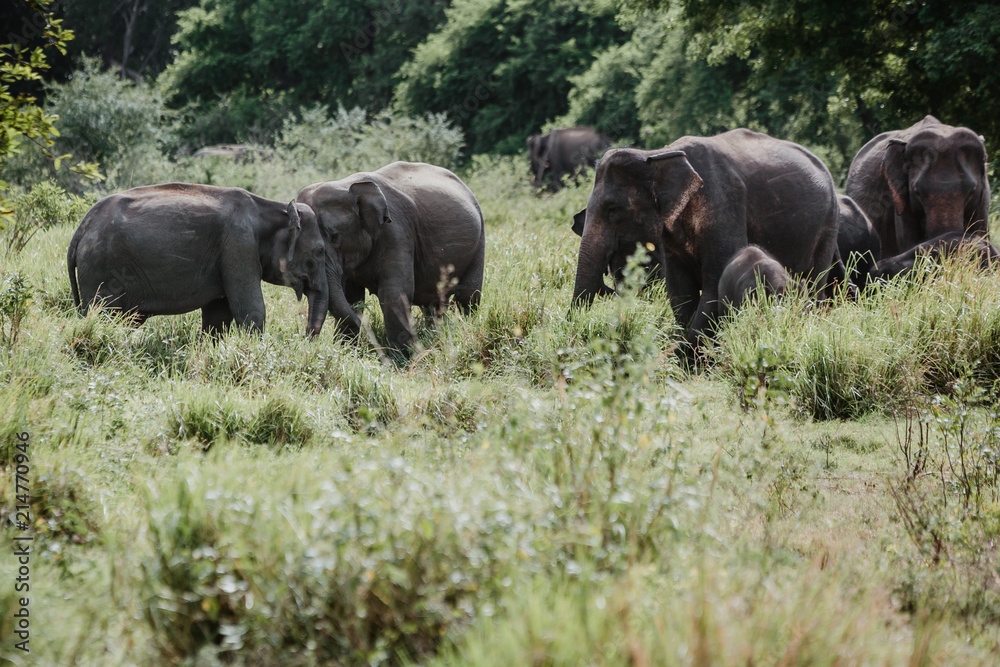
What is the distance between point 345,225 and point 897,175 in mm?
5849

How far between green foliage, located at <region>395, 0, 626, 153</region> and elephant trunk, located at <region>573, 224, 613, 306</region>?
22.1 m

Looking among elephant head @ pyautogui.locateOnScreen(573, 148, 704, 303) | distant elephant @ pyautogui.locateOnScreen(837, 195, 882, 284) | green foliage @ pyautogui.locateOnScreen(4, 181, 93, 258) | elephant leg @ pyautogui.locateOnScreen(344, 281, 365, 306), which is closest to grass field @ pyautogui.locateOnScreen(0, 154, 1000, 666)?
elephant head @ pyautogui.locateOnScreen(573, 148, 704, 303)

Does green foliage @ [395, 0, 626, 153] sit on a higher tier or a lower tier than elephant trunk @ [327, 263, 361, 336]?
higher

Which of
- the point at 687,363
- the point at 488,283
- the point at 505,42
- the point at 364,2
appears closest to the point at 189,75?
the point at 364,2

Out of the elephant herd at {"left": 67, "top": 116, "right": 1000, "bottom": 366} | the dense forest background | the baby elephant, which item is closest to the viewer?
the baby elephant

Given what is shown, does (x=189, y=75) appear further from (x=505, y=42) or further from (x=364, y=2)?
(x=505, y=42)

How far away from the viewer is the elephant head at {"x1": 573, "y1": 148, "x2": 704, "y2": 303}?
826 centimetres

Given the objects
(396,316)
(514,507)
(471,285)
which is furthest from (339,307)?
(514,507)

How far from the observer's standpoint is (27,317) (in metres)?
7.07

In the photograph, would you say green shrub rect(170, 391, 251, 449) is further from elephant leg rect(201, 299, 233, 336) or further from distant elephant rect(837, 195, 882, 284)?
distant elephant rect(837, 195, 882, 284)

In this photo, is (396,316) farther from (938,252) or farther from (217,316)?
(938,252)

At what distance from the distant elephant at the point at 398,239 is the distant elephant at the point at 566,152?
1631cm

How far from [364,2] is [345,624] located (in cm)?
3337

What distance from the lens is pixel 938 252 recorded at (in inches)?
350
